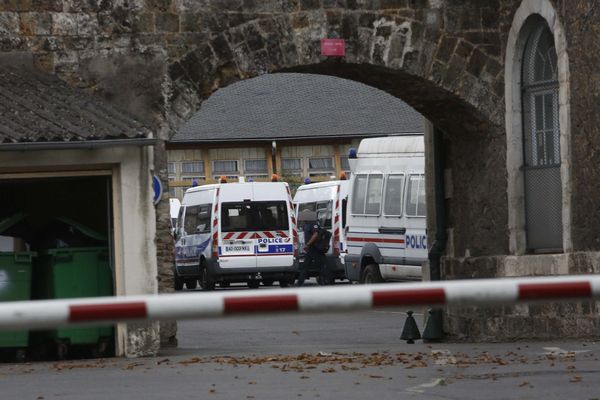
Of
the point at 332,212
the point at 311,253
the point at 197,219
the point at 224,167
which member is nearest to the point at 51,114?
the point at 311,253

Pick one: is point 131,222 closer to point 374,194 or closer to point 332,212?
point 374,194

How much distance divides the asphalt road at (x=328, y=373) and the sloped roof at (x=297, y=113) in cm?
4802

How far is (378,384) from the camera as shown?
1230cm

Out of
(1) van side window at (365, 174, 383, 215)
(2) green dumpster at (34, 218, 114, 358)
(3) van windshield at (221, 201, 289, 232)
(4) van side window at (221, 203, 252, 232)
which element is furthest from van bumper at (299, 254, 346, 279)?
(2) green dumpster at (34, 218, 114, 358)

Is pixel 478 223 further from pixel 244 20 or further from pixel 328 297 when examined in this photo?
pixel 328 297

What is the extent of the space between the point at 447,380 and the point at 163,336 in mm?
5919

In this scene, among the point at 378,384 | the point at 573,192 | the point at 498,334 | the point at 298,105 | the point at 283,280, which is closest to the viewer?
the point at 378,384

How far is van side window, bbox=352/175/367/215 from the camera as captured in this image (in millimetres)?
29953

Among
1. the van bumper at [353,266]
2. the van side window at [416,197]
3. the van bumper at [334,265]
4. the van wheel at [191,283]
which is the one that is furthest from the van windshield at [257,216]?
the van side window at [416,197]

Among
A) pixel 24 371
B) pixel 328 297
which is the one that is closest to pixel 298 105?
pixel 24 371

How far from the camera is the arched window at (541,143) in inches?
709

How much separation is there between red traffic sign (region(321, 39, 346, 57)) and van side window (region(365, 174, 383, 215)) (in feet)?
37.9

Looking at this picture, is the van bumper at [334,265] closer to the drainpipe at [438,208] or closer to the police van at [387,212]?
the police van at [387,212]

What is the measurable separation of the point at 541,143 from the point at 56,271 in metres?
5.54
